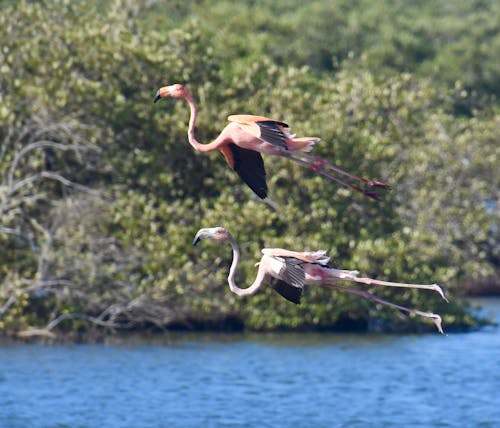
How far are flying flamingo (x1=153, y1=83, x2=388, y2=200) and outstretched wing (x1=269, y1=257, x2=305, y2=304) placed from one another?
20.6 inches

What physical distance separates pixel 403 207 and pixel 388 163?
258cm

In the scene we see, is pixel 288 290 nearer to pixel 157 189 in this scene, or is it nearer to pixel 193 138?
pixel 193 138

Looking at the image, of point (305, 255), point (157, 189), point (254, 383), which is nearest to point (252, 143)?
point (305, 255)

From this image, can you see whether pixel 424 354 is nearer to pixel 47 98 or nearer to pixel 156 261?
pixel 156 261

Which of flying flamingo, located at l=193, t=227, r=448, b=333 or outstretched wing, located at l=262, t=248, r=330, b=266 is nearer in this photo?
flying flamingo, located at l=193, t=227, r=448, b=333

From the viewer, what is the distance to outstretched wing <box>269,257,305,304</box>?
9.99 m

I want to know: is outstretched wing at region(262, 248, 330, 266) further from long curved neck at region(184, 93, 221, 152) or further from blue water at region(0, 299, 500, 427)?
blue water at region(0, 299, 500, 427)

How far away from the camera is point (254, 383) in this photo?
77.3 feet

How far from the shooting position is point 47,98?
23.6 meters

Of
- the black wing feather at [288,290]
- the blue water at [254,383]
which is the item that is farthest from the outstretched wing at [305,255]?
the blue water at [254,383]

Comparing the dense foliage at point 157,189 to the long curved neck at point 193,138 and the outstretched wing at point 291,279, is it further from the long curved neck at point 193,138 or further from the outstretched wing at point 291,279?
the long curved neck at point 193,138

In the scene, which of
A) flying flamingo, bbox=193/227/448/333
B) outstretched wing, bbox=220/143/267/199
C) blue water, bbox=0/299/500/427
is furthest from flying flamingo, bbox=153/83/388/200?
blue water, bbox=0/299/500/427

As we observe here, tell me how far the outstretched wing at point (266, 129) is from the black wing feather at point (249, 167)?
12.4 inches

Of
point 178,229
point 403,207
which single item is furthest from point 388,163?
point 178,229
